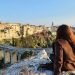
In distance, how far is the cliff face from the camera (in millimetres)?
63750

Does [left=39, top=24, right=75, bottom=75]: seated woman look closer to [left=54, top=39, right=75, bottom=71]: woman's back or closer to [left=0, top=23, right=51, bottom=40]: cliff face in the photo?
[left=54, top=39, right=75, bottom=71]: woman's back

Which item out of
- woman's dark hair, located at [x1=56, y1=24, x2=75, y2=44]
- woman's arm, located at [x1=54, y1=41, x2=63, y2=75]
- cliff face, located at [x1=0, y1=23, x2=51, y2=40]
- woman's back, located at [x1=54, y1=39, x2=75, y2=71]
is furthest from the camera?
cliff face, located at [x1=0, y1=23, x2=51, y2=40]

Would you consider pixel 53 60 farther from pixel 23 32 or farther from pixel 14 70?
pixel 23 32

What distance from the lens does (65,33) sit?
5754 mm

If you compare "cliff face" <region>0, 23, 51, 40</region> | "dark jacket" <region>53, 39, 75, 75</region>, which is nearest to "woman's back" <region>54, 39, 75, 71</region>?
"dark jacket" <region>53, 39, 75, 75</region>

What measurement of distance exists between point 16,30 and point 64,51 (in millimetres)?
63309

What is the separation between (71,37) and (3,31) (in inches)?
2315

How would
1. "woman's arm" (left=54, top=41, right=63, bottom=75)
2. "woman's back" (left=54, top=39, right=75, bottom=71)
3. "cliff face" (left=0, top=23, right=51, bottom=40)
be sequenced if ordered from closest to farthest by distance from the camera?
"woman's arm" (left=54, top=41, right=63, bottom=75) < "woman's back" (left=54, top=39, right=75, bottom=71) < "cliff face" (left=0, top=23, right=51, bottom=40)

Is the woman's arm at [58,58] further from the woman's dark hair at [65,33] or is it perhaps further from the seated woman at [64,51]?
the woman's dark hair at [65,33]

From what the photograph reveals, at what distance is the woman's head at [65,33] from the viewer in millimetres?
5723

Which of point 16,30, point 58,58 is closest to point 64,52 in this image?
point 58,58

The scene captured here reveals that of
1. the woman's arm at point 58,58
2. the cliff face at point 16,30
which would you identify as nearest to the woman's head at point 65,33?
the woman's arm at point 58,58

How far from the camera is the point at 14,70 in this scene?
5961mm

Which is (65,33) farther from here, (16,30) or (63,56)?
(16,30)
